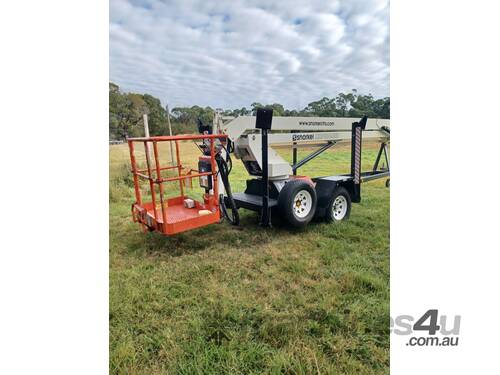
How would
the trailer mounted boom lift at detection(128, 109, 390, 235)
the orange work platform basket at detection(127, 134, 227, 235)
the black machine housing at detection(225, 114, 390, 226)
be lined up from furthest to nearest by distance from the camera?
the black machine housing at detection(225, 114, 390, 226)
the trailer mounted boom lift at detection(128, 109, 390, 235)
the orange work platform basket at detection(127, 134, 227, 235)

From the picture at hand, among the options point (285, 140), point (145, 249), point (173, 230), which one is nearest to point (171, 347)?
point (173, 230)

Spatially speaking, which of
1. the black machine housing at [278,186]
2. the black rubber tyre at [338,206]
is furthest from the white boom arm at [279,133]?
the black rubber tyre at [338,206]

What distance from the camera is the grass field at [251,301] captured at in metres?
1.78

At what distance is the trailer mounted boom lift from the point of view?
11.4 ft

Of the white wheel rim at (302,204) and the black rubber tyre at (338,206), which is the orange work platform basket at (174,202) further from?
the black rubber tyre at (338,206)

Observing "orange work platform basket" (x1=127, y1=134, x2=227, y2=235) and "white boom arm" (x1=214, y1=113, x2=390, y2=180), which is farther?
"white boom arm" (x1=214, y1=113, x2=390, y2=180)

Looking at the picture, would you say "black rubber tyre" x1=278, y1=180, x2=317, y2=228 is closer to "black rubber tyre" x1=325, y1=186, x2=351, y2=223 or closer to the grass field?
the grass field

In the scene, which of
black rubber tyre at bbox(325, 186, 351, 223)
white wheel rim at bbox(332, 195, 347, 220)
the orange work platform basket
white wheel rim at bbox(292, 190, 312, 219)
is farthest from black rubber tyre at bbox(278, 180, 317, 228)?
the orange work platform basket

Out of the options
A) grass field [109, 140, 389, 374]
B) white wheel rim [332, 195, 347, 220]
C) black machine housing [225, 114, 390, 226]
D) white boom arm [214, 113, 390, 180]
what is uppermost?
white boom arm [214, 113, 390, 180]

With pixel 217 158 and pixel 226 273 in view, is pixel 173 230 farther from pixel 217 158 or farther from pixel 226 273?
pixel 217 158

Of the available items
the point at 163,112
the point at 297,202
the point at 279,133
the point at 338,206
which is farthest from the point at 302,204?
the point at 163,112

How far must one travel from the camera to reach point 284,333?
1.98 meters

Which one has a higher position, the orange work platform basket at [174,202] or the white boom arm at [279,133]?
the white boom arm at [279,133]

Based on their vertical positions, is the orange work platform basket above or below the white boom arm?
below
